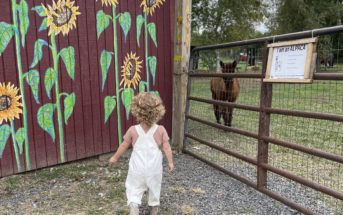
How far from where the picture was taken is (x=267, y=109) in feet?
11.5

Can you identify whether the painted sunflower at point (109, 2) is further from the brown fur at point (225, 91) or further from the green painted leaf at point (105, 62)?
the brown fur at point (225, 91)

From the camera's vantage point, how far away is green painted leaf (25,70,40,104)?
158 inches

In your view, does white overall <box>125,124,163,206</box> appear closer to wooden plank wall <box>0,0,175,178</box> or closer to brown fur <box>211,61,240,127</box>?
wooden plank wall <box>0,0,175,178</box>

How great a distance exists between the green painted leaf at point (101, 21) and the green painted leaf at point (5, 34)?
1.11m

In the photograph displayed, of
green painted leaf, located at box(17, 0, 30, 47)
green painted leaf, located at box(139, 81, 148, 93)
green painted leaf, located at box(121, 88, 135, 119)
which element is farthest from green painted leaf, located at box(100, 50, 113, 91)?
green painted leaf, located at box(17, 0, 30, 47)

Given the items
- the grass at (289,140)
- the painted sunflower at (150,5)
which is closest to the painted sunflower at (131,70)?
the painted sunflower at (150,5)

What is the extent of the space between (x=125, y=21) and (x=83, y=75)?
3.27 feet

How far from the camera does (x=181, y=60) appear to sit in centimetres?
511

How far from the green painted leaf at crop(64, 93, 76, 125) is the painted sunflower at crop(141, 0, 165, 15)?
1673 mm

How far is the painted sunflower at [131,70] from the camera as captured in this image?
4.84m

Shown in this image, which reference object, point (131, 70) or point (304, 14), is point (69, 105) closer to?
point (131, 70)

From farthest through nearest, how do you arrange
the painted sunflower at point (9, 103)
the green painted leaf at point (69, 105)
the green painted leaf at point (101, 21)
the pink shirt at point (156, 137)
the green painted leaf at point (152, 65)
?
the green painted leaf at point (152, 65) < the green painted leaf at point (101, 21) < the green painted leaf at point (69, 105) < the painted sunflower at point (9, 103) < the pink shirt at point (156, 137)

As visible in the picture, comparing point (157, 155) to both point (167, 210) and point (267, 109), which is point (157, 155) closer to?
point (167, 210)

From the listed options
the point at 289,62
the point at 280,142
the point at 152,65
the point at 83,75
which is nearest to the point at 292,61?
the point at 289,62
